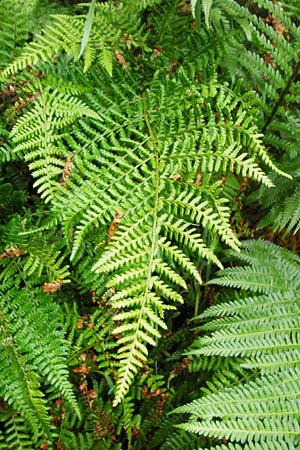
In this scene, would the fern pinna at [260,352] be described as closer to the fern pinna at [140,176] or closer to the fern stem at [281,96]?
the fern pinna at [140,176]

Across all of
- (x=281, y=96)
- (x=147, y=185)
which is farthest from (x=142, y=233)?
(x=281, y=96)

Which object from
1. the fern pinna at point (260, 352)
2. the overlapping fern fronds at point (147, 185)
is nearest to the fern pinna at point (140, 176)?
the overlapping fern fronds at point (147, 185)

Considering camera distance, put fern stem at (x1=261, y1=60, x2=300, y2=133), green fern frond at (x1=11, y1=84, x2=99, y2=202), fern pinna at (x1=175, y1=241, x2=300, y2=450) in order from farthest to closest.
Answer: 1. fern stem at (x1=261, y1=60, x2=300, y2=133)
2. green fern frond at (x1=11, y1=84, x2=99, y2=202)
3. fern pinna at (x1=175, y1=241, x2=300, y2=450)

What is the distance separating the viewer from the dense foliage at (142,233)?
155 cm

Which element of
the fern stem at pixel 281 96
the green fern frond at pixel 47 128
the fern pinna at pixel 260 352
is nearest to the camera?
the fern pinna at pixel 260 352

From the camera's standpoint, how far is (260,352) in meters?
1.69

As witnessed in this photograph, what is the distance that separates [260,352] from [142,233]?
1.84 feet

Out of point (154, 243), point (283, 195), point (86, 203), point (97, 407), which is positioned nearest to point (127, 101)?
point (86, 203)

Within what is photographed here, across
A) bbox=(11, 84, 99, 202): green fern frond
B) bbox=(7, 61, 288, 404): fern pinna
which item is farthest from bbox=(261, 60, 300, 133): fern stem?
bbox=(11, 84, 99, 202): green fern frond

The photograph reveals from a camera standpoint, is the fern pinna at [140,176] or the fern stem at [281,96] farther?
the fern stem at [281,96]

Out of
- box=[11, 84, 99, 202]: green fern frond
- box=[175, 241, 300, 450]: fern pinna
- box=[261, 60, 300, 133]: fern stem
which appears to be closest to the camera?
box=[175, 241, 300, 450]: fern pinna

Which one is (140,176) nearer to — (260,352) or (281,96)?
(260,352)

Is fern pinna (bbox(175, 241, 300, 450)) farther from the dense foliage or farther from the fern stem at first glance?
the fern stem

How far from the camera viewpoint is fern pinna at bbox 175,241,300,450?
145 centimetres
